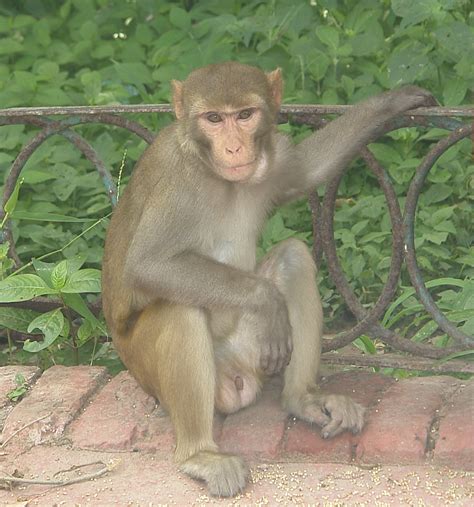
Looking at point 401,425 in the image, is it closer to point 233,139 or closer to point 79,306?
point 233,139

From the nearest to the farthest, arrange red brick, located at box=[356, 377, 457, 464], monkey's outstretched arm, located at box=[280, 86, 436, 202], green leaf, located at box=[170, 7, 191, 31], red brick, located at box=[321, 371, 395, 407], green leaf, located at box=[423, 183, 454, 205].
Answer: red brick, located at box=[356, 377, 457, 464] → red brick, located at box=[321, 371, 395, 407] → monkey's outstretched arm, located at box=[280, 86, 436, 202] → green leaf, located at box=[423, 183, 454, 205] → green leaf, located at box=[170, 7, 191, 31]

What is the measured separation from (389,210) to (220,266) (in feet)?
2.32

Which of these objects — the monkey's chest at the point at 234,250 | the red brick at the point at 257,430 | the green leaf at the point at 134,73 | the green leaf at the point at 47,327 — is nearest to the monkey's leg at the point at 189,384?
the red brick at the point at 257,430

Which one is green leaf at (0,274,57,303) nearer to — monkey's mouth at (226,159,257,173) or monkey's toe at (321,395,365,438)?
monkey's mouth at (226,159,257,173)

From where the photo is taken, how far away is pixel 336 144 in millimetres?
4613

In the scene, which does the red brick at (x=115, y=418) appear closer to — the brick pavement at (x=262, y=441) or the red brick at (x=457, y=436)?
the brick pavement at (x=262, y=441)

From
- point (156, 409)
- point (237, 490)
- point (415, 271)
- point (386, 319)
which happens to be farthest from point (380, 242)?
point (237, 490)

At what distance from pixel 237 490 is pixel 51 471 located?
67 cm

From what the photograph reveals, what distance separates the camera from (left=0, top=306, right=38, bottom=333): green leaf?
5.06 metres

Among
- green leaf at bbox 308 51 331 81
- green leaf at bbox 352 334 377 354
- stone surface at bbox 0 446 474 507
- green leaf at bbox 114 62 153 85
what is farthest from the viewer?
green leaf at bbox 114 62 153 85

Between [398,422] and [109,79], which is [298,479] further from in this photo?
[109,79]

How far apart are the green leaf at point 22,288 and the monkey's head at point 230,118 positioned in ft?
3.08

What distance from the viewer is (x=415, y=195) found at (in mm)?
4477

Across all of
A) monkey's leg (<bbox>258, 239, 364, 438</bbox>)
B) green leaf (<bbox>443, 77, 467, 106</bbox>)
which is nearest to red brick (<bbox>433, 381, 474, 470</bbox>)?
monkey's leg (<bbox>258, 239, 364, 438</bbox>)
